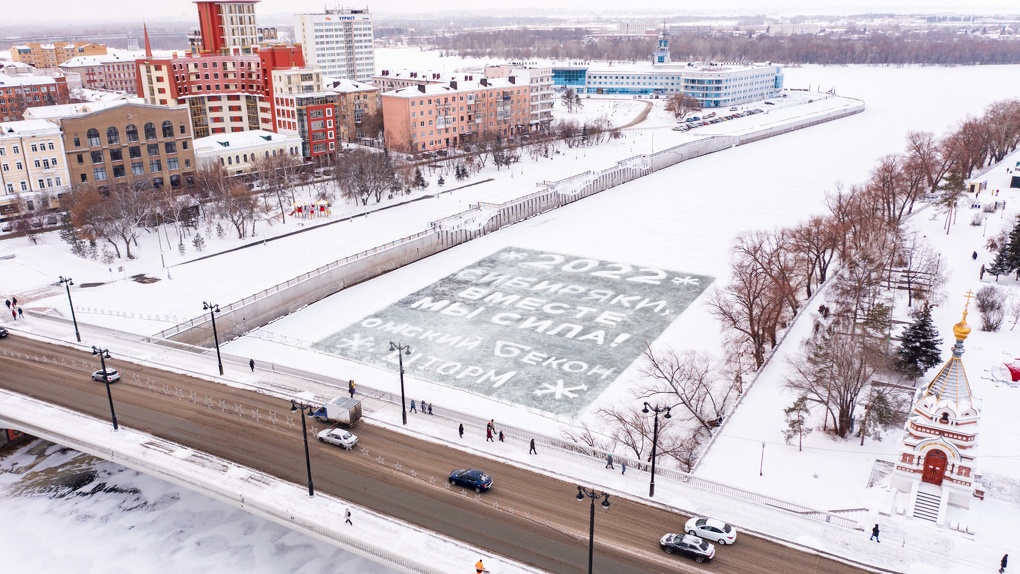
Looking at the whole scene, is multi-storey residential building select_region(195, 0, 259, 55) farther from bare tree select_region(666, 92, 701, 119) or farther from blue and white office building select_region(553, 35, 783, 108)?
bare tree select_region(666, 92, 701, 119)

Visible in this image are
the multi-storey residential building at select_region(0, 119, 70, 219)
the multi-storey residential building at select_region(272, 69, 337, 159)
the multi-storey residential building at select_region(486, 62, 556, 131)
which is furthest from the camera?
the multi-storey residential building at select_region(486, 62, 556, 131)

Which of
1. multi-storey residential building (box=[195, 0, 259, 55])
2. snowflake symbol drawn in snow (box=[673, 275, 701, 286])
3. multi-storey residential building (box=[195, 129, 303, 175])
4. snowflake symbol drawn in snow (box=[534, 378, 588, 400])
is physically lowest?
snowflake symbol drawn in snow (box=[534, 378, 588, 400])

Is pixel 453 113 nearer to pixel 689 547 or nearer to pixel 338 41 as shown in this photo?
pixel 338 41

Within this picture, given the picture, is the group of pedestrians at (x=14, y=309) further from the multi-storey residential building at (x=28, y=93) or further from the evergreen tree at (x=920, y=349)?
the multi-storey residential building at (x=28, y=93)

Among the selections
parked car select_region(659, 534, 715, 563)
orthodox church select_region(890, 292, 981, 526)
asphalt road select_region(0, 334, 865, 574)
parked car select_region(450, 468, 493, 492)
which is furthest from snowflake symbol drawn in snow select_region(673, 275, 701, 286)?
parked car select_region(659, 534, 715, 563)

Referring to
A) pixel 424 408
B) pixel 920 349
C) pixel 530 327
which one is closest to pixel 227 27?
pixel 530 327

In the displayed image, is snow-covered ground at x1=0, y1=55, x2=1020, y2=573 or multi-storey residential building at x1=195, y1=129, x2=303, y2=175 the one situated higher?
multi-storey residential building at x1=195, y1=129, x2=303, y2=175
